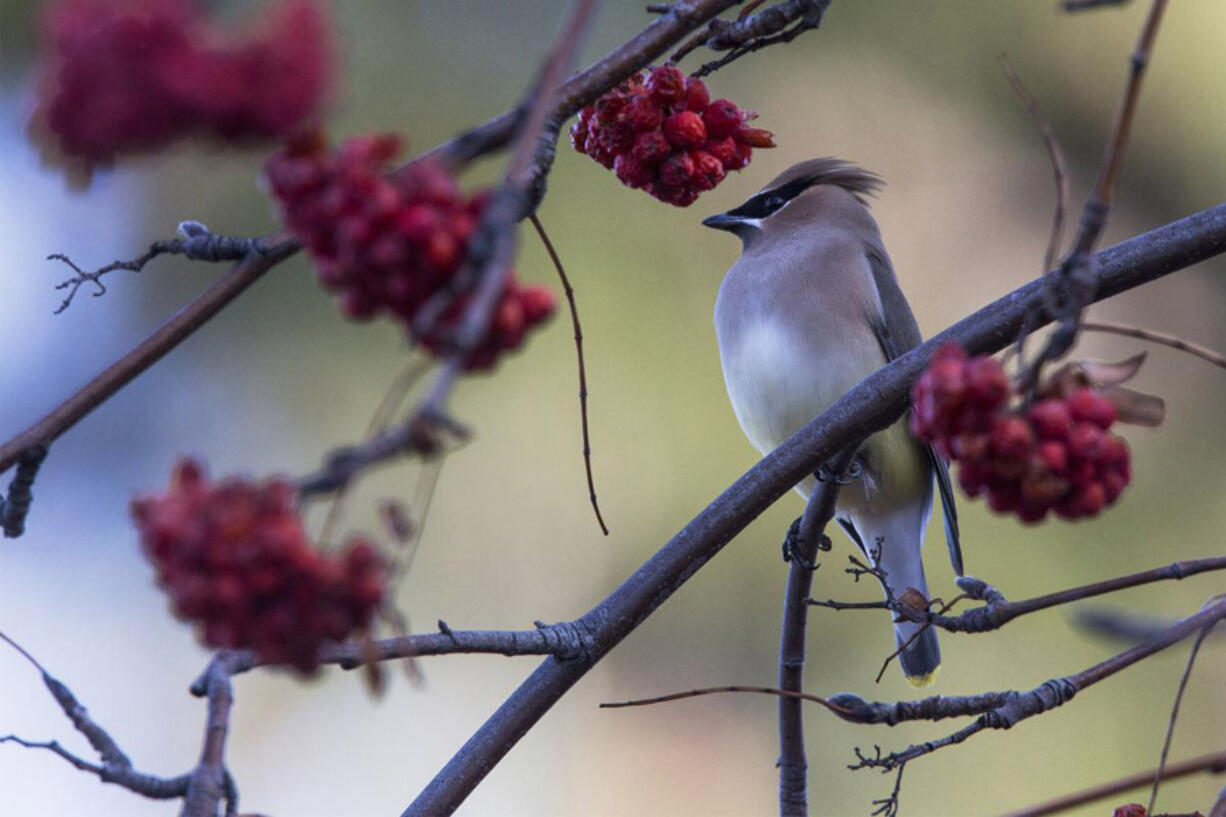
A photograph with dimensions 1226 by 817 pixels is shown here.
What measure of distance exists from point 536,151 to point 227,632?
57cm

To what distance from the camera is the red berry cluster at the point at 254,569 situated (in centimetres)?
101

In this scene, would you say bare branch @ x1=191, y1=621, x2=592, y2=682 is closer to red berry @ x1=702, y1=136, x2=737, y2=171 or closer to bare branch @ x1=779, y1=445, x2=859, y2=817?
bare branch @ x1=779, y1=445, x2=859, y2=817

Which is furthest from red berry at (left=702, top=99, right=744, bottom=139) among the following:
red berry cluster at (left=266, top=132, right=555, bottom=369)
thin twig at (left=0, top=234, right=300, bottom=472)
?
red berry cluster at (left=266, top=132, right=555, bottom=369)

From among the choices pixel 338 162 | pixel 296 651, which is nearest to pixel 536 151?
pixel 338 162

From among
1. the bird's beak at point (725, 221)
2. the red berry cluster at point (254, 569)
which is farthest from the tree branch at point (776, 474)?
the bird's beak at point (725, 221)

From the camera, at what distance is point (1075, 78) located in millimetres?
6438

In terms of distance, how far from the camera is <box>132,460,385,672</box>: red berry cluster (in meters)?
1.01

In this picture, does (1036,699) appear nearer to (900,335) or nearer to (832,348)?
(832,348)

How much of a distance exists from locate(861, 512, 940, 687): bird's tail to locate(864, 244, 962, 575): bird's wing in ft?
0.30

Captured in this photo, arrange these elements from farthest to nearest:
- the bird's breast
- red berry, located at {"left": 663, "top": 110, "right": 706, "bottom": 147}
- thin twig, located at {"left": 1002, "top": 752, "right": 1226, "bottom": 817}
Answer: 1. the bird's breast
2. red berry, located at {"left": 663, "top": 110, "right": 706, "bottom": 147}
3. thin twig, located at {"left": 1002, "top": 752, "right": 1226, "bottom": 817}

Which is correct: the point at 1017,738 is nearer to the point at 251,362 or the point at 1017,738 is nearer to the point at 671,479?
the point at 671,479

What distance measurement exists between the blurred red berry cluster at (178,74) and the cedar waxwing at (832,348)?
2681mm

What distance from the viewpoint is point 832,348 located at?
368 centimetres

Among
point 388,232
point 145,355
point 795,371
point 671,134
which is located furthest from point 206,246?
point 795,371
